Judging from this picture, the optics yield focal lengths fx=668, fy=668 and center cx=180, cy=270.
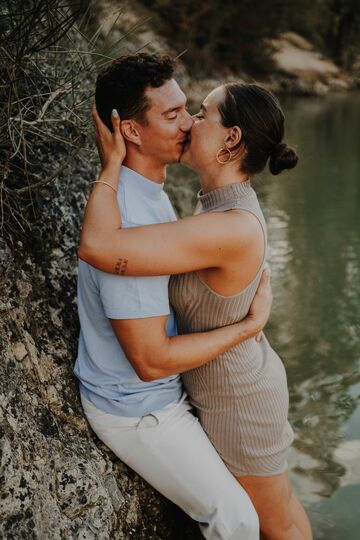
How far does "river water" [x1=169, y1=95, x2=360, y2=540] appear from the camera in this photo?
12.5 ft

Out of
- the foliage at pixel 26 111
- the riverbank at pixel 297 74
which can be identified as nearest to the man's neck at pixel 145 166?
the foliage at pixel 26 111

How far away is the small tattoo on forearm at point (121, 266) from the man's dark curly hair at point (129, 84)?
1.93ft

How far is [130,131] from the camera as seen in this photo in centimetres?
242

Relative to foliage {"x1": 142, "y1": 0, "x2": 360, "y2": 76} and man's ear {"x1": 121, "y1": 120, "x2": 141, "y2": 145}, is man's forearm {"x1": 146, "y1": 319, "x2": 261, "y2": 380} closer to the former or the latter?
man's ear {"x1": 121, "y1": 120, "x2": 141, "y2": 145}

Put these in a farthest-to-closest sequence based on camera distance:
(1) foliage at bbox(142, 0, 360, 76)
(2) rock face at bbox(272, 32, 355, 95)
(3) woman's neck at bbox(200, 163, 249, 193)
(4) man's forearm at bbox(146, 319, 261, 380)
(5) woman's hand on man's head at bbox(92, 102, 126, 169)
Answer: (2) rock face at bbox(272, 32, 355, 95) → (1) foliage at bbox(142, 0, 360, 76) → (3) woman's neck at bbox(200, 163, 249, 193) → (5) woman's hand on man's head at bbox(92, 102, 126, 169) → (4) man's forearm at bbox(146, 319, 261, 380)

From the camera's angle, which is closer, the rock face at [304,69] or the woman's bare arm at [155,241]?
the woman's bare arm at [155,241]

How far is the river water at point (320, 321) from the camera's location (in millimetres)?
3824

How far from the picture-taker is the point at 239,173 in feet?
8.05

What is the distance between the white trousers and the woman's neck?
832 millimetres

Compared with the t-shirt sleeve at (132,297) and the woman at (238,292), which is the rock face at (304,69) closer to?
the woman at (238,292)

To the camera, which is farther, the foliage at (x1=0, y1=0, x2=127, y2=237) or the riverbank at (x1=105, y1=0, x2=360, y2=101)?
the riverbank at (x1=105, y1=0, x2=360, y2=101)

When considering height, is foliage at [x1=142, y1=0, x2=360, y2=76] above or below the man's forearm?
below

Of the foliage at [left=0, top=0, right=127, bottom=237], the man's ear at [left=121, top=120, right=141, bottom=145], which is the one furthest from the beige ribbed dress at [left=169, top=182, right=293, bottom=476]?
the foliage at [left=0, top=0, right=127, bottom=237]

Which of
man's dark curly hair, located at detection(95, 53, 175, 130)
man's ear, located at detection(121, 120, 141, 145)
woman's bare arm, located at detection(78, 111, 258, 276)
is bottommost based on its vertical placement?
woman's bare arm, located at detection(78, 111, 258, 276)
